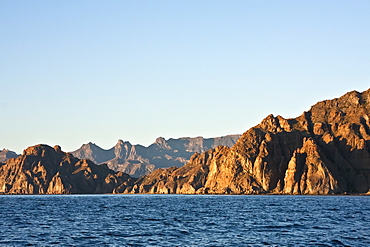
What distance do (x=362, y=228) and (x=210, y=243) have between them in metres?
30.9

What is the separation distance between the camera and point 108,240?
7100 cm

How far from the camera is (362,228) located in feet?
277

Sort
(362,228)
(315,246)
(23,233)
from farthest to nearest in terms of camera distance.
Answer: (362,228) → (23,233) → (315,246)

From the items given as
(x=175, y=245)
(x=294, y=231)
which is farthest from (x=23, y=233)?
(x=294, y=231)

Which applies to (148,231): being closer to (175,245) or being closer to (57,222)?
(175,245)

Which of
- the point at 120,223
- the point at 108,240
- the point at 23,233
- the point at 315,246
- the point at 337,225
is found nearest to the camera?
the point at 315,246

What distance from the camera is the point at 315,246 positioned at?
64625 millimetres

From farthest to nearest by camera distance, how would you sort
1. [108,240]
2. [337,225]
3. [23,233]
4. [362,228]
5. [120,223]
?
[120,223]
[337,225]
[362,228]
[23,233]
[108,240]

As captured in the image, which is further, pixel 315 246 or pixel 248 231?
pixel 248 231

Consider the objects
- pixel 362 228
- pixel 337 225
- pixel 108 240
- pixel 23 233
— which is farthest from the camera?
pixel 337 225

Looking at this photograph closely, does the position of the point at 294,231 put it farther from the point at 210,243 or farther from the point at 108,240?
the point at 108,240

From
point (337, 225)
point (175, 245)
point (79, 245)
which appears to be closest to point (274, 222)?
point (337, 225)

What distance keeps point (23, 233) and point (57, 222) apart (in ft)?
67.0

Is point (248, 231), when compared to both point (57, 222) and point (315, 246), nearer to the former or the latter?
point (315, 246)
